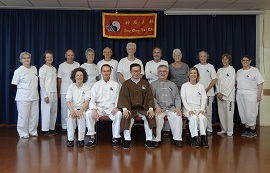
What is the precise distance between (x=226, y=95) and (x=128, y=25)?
247 cm

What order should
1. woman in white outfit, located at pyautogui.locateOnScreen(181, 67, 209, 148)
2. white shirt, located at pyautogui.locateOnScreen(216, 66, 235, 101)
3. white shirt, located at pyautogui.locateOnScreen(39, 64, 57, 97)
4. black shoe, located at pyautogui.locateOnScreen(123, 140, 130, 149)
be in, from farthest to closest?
white shirt, located at pyautogui.locateOnScreen(216, 66, 235, 101) < white shirt, located at pyautogui.locateOnScreen(39, 64, 57, 97) < woman in white outfit, located at pyautogui.locateOnScreen(181, 67, 209, 148) < black shoe, located at pyautogui.locateOnScreen(123, 140, 130, 149)

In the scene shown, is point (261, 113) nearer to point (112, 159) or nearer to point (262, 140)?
point (262, 140)

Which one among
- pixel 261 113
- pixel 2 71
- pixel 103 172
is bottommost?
pixel 103 172

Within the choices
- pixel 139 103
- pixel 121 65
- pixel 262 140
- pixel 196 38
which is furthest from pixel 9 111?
pixel 262 140

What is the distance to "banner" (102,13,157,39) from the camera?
643 cm

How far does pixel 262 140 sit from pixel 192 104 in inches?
53.6

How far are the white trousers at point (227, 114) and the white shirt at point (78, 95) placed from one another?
8.09ft

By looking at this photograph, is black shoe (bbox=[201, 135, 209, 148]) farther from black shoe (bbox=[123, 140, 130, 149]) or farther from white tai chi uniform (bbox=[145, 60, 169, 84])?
white tai chi uniform (bbox=[145, 60, 169, 84])

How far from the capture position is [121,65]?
18.5 feet

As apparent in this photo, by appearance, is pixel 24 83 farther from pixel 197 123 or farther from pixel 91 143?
pixel 197 123

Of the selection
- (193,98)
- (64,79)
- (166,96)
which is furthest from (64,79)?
(193,98)

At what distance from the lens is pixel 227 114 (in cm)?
552

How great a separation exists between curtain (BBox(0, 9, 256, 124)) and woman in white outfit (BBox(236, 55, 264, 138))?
121 centimetres

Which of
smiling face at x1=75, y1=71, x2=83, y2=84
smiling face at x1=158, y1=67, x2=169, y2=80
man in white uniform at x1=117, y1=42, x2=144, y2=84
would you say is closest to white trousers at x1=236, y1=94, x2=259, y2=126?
smiling face at x1=158, y1=67, x2=169, y2=80
